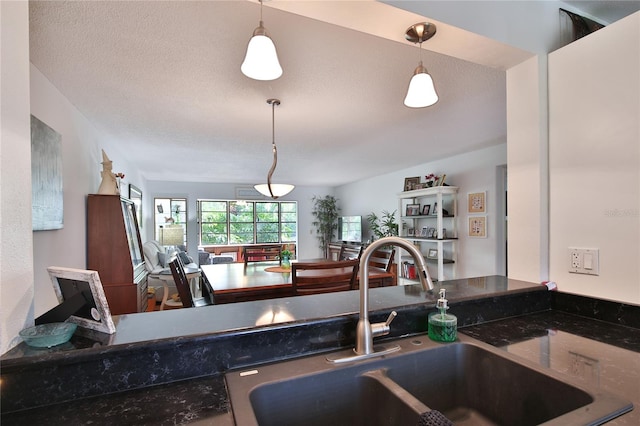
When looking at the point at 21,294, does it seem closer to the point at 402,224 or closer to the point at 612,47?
the point at 612,47

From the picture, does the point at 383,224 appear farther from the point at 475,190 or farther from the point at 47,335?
the point at 47,335

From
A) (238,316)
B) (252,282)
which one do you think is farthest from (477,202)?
(238,316)

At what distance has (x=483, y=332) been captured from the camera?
1.09 m

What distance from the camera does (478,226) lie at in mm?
4082

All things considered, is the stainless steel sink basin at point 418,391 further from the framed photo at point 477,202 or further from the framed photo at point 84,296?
the framed photo at point 477,202

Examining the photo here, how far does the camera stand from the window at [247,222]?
7.46 m

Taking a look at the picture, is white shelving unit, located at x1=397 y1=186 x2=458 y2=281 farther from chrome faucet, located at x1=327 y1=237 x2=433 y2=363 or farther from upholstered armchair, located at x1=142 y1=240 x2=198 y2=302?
chrome faucet, located at x1=327 y1=237 x2=433 y2=363

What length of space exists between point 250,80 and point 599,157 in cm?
189

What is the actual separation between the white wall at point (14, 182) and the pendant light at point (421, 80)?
1.23m

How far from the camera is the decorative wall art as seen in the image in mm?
1756

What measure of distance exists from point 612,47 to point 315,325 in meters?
1.52

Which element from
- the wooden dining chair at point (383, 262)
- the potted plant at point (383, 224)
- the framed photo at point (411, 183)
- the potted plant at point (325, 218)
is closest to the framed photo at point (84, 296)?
the wooden dining chair at point (383, 262)

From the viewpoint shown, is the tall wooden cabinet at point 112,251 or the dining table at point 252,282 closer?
the dining table at point 252,282

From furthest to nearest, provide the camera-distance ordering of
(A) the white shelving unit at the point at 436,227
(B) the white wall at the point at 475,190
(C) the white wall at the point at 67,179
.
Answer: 1. (A) the white shelving unit at the point at 436,227
2. (B) the white wall at the point at 475,190
3. (C) the white wall at the point at 67,179
